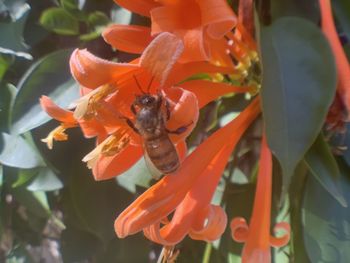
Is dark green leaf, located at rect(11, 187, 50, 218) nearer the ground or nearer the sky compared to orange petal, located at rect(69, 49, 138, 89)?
nearer the ground

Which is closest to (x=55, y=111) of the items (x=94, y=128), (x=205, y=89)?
(x=94, y=128)

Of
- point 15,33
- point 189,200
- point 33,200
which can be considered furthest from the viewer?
point 33,200

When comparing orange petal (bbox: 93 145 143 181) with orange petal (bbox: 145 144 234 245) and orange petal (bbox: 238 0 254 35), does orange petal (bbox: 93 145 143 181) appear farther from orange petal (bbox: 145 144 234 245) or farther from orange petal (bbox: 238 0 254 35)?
orange petal (bbox: 238 0 254 35)

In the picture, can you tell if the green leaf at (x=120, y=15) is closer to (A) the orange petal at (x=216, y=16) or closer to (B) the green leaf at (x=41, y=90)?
(B) the green leaf at (x=41, y=90)

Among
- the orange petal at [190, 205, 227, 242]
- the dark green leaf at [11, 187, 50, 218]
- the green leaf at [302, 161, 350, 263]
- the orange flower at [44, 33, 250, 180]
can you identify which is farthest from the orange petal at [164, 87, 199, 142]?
the dark green leaf at [11, 187, 50, 218]

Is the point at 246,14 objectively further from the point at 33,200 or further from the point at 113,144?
the point at 33,200

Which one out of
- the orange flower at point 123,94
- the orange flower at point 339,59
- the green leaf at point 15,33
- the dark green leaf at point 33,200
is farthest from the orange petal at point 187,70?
the dark green leaf at point 33,200
